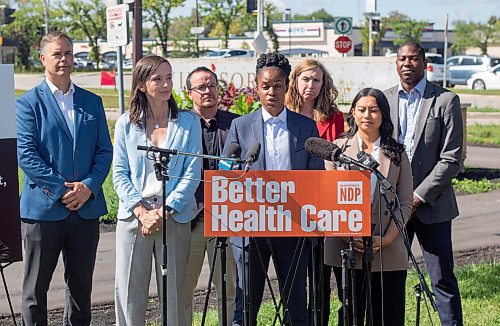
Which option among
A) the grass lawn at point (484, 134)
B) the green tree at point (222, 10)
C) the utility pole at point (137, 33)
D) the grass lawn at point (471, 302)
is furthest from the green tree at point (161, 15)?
the grass lawn at point (471, 302)

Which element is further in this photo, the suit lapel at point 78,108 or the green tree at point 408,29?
the green tree at point 408,29

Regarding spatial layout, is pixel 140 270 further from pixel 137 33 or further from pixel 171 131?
pixel 137 33

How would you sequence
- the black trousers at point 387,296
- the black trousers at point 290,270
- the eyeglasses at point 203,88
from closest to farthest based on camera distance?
the black trousers at point 290,270 → the black trousers at point 387,296 → the eyeglasses at point 203,88

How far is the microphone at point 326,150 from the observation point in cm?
483

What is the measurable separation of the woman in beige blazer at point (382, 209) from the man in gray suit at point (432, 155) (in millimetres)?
557

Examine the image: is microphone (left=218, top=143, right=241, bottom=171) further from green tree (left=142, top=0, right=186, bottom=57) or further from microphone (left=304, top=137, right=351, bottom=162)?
green tree (left=142, top=0, right=186, bottom=57)

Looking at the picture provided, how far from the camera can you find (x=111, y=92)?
37438mm

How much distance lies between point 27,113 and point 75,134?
14.4 inches

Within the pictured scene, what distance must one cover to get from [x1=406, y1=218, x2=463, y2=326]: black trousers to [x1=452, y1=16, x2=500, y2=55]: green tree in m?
84.6

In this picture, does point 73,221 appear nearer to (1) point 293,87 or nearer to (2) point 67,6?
(1) point 293,87

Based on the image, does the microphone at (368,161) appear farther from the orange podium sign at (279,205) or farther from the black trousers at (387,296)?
the black trousers at (387,296)

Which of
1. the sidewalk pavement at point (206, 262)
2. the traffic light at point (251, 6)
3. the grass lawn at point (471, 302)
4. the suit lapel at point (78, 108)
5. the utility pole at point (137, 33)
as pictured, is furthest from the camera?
the traffic light at point (251, 6)

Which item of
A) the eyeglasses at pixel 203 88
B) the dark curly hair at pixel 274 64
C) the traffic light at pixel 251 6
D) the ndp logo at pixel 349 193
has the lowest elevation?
the ndp logo at pixel 349 193

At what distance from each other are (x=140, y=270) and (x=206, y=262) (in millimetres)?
3825
